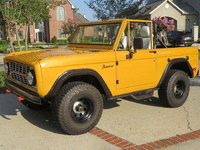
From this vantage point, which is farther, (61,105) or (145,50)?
(145,50)

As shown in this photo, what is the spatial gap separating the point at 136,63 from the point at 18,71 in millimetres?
2265

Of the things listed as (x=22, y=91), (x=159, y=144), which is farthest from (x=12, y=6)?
(x=159, y=144)

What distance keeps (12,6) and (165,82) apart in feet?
37.9

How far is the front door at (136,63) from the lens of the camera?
4766mm

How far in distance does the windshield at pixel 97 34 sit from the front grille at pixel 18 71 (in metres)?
1.70

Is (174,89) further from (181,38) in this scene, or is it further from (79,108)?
(181,38)

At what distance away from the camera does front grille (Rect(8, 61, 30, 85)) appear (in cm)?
429

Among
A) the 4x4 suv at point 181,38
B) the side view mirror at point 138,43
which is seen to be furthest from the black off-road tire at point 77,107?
the 4x4 suv at point 181,38

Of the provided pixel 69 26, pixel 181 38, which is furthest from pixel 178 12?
pixel 69 26

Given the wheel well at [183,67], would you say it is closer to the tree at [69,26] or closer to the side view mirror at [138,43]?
the side view mirror at [138,43]

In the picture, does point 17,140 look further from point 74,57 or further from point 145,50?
point 145,50

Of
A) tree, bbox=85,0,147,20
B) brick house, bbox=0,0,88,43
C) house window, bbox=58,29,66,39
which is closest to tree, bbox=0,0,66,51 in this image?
tree, bbox=85,0,147,20

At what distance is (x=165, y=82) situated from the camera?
5613 mm

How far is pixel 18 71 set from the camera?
4.54 metres
